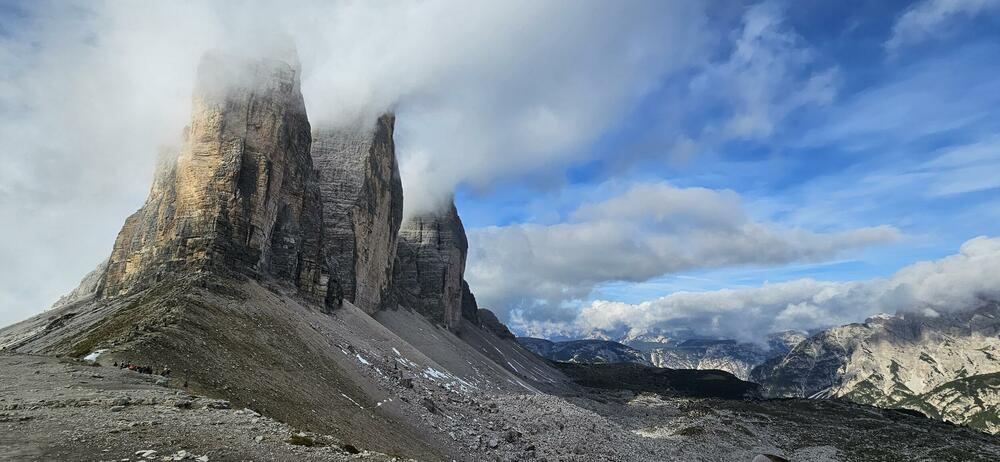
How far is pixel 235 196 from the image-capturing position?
193ft

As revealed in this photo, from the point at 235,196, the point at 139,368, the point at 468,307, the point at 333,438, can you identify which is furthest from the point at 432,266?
the point at 333,438

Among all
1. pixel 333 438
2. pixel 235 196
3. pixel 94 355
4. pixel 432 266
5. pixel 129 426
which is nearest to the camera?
pixel 129 426

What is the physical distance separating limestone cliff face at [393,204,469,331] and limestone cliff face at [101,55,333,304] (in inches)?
2598

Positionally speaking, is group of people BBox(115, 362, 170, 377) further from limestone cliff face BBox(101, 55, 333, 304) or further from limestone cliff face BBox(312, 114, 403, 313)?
limestone cliff face BBox(312, 114, 403, 313)

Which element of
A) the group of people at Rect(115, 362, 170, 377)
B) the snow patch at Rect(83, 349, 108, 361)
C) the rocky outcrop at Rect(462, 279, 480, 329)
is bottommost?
the group of people at Rect(115, 362, 170, 377)

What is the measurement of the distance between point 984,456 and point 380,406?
332 ft

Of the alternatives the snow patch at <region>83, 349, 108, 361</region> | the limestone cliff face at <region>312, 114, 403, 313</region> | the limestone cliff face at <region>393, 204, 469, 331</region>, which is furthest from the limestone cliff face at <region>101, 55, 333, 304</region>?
the limestone cliff face at <region>393, 204, 469, 331</region>

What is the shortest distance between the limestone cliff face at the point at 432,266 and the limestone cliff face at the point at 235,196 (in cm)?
6598

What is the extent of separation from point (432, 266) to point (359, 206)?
56.2 meters

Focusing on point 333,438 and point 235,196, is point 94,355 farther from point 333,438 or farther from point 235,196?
point 235,196

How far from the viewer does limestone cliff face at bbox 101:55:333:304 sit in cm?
5672

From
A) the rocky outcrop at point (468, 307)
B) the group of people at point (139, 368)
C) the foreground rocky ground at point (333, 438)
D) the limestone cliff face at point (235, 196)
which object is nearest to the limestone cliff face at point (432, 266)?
the rocky outcrop at point (468, 307)

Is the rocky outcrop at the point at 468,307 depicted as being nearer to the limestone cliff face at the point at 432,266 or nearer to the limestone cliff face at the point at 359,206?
the limestone cliff face at the point at 432,266

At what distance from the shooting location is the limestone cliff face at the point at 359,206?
9225cm
